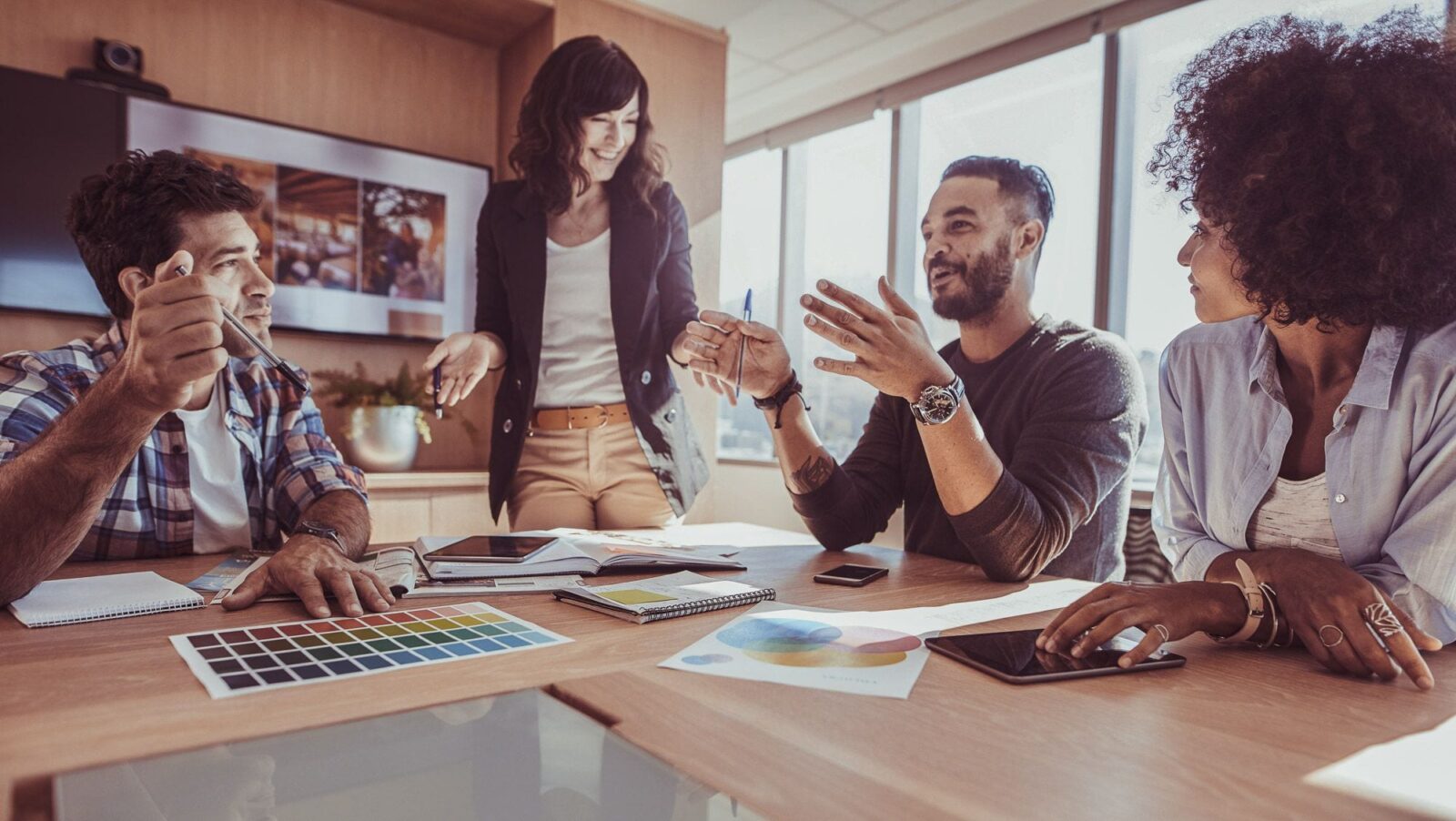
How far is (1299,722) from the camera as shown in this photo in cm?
69

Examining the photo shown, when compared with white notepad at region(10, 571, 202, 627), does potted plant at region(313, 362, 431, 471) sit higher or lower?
higher

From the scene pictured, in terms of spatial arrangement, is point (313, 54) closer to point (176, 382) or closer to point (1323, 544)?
point (176, 382)

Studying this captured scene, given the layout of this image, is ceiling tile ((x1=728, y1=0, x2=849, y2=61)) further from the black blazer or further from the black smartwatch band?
the black smartwatch band

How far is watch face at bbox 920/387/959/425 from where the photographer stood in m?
1.35

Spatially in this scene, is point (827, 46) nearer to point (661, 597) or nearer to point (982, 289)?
point (982, 289)

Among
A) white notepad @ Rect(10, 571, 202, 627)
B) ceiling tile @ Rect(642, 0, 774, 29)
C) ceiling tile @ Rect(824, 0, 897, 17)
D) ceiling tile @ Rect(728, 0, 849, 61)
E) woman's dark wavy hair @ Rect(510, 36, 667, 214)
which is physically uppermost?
ceiling tile @ Rect(824, 0, 897, 17)

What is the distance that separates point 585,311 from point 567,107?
0.52 metres

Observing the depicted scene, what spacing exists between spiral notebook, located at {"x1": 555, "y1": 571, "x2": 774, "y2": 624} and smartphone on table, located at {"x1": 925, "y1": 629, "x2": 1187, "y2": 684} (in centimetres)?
26

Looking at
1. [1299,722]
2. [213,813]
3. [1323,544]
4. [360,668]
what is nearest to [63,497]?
[360,668]

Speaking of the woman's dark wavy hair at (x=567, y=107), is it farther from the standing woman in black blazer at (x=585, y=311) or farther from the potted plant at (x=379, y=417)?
the potted plant at (x=379, y=417)

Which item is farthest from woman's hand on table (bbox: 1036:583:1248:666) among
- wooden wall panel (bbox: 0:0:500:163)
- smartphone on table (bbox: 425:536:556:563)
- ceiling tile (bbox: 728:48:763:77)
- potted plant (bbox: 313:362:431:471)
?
ceiling tile (bbox: 728:48:763:77)

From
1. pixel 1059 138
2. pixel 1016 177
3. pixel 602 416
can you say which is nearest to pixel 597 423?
pixel 602 416

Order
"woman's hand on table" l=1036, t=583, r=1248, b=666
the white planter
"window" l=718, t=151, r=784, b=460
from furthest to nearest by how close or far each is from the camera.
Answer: "window" l=718, t=151, r=784, b=460 < the white planter < "woman's hand on table" l=1036, t=583, r=1248, b=666

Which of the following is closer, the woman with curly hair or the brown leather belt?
the woman with curly hair
